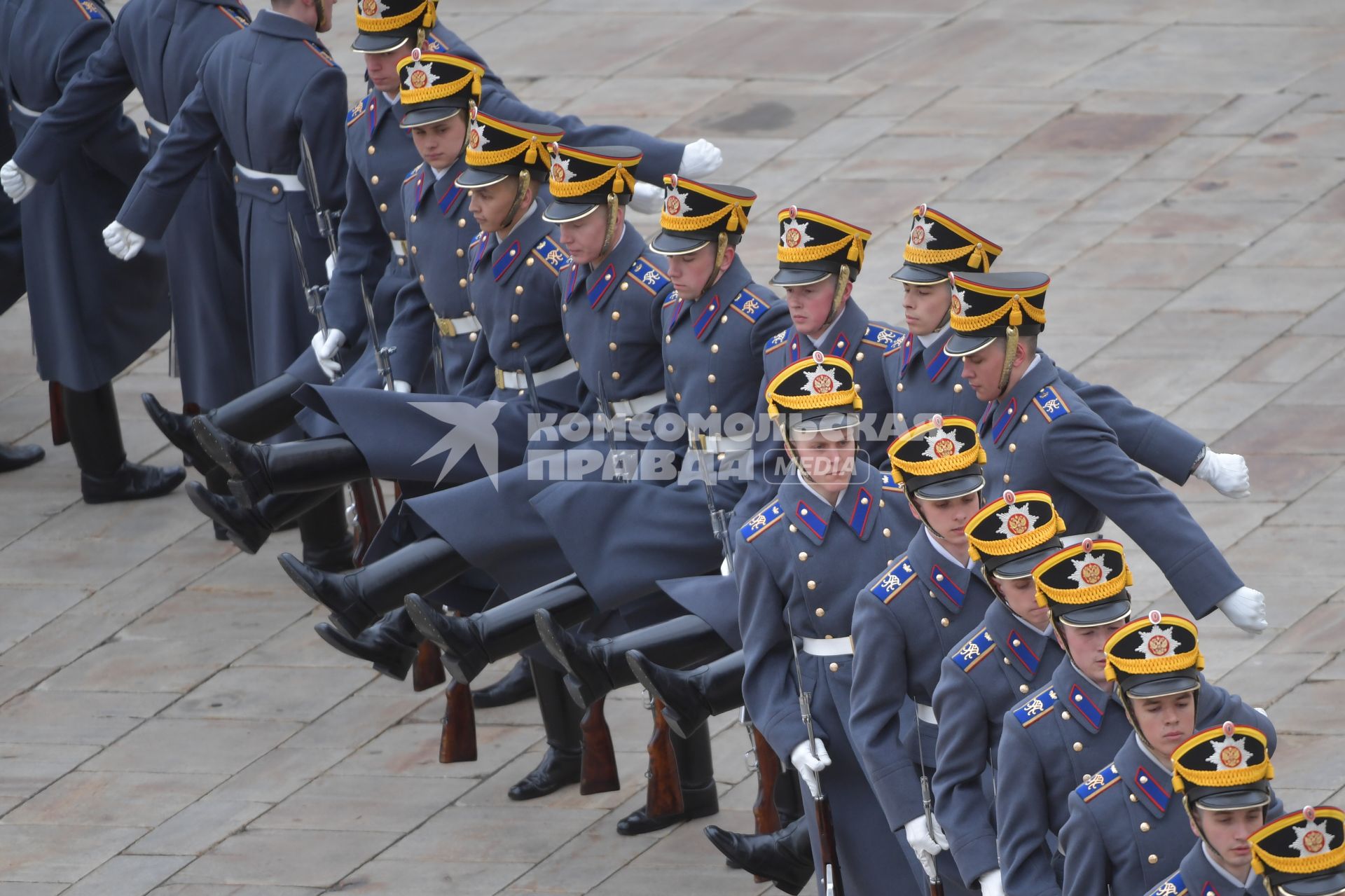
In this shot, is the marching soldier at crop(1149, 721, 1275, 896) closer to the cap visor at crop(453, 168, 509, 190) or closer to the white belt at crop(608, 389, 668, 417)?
the white belt at crop(608, 389, 668, 417)

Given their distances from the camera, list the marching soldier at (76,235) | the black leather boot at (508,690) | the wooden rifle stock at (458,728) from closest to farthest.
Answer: the wooden rifle stock at (458,728) → the black leather boot at (508,690) → the marching soldier at (76,235)

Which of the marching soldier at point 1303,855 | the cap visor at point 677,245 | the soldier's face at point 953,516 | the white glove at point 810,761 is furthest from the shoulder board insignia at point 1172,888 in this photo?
the cap visor at point 677,245

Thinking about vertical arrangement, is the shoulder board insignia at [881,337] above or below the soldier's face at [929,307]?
below

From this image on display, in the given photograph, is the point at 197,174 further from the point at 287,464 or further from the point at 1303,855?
the point at 1303,855

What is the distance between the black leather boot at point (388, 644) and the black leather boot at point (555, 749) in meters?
0.50

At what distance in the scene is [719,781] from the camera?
29.1ft

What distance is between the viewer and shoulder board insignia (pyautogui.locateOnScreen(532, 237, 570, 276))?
845cm

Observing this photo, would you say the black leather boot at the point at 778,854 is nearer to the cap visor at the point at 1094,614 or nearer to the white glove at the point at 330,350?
the cap visor at the point at 1094,614

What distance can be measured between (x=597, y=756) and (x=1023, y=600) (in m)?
2.73

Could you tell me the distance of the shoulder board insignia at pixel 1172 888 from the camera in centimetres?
567

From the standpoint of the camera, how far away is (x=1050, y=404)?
7.20 metres

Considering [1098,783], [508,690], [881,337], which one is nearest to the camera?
[1098,783]

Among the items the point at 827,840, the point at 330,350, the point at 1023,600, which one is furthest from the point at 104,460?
the point at 1023,600

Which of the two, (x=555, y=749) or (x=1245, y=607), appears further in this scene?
(x=555, y=749)
